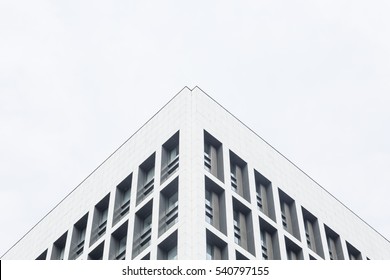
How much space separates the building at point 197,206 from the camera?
5269 centimetres

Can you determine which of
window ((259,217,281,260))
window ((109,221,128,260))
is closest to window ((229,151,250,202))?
window ((259,217,281,260))

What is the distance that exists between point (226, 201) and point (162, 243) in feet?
21.4

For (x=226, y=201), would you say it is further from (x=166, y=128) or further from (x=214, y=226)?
(x=166, y=128)

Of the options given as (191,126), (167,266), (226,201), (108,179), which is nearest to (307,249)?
(226,201)

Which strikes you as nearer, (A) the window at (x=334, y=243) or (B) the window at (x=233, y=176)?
(B) the window at (x=233, y=176)

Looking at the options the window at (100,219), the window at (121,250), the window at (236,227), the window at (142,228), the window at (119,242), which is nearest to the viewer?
Result: the window at (142,228)

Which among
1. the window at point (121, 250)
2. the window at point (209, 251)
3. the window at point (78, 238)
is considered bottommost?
the window at point (209, 251)

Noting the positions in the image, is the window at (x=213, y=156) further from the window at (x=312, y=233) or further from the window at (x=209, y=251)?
the window at (x=312, y=233)

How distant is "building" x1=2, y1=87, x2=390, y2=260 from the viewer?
5269 centimetres

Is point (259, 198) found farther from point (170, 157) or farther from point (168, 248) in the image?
point (168, 248)

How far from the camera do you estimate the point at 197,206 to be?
51688 millimetres

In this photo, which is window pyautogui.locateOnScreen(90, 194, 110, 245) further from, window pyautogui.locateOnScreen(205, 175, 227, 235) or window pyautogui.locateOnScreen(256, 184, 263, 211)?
window pyautogui.locateOnScreen(256, 184, 263, 211)

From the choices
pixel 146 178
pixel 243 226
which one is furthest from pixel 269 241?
pixel 146 178

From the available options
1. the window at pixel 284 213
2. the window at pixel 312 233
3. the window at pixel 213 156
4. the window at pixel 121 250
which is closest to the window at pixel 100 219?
the window at pixel 121 250
